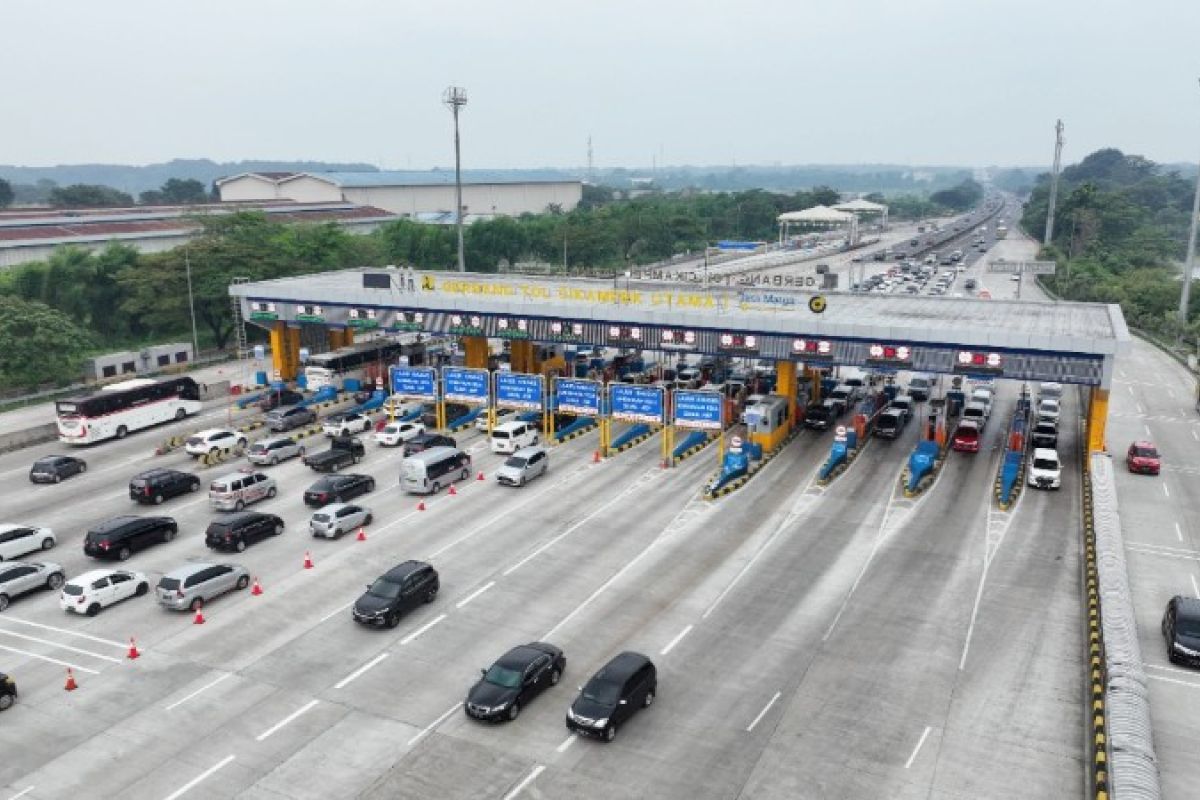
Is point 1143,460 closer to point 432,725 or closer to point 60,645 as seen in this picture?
point 432,725

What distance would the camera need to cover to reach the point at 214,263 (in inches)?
3132

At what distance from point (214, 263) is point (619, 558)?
190 feet

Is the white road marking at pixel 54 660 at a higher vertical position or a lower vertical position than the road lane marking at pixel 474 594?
lower

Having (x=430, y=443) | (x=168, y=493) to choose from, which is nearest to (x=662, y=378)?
(x=430, y=443)

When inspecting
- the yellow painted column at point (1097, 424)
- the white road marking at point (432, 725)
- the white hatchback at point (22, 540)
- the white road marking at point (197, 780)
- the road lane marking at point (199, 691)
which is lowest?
the road lane marking at point (199, 691)

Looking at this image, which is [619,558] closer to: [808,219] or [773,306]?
[773,306]

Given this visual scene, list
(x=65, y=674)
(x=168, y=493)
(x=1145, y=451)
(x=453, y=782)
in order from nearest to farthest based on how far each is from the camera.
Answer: (x=453, y=782) < (x=65, y=674) < (x=168, y=493) < (x=1145, y=451)

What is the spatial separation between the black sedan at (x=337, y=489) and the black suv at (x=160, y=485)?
19.0ft

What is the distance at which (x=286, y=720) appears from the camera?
24609 mm

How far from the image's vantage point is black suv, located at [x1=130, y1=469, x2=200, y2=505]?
41594 millimetres

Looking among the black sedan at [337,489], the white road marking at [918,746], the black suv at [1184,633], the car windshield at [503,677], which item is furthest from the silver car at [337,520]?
the black suv at [1184,633]

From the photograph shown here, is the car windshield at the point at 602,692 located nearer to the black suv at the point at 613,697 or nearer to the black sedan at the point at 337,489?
the black suv at the point at 613,697

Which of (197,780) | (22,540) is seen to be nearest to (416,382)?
(22,540)

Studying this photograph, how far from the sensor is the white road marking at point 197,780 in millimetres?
21484
